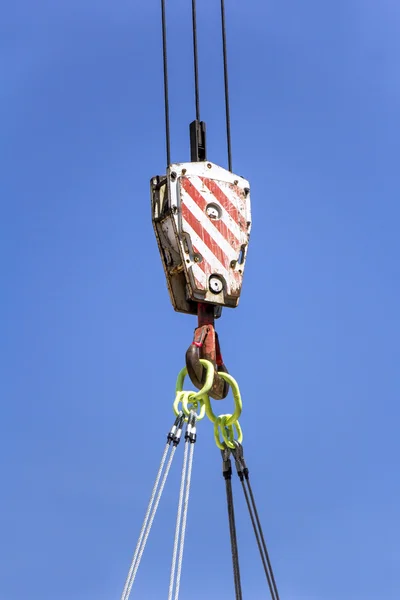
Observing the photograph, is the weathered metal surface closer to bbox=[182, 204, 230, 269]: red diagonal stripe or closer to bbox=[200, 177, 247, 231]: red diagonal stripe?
bbox=[182, 204, 230, 269]: red diagonal stripe

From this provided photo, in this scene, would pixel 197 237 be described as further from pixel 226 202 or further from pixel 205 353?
pixel 205 353

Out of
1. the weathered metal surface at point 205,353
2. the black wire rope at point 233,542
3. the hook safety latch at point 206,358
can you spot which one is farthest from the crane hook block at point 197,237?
the black wire rope at point 233,542

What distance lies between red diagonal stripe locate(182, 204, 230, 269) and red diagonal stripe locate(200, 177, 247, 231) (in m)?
0.30

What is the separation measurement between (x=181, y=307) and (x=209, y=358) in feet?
1.48

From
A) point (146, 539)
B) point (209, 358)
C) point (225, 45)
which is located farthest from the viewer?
point (225, 45)

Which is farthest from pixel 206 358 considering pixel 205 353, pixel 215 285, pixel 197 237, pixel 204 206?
pixel 204 206

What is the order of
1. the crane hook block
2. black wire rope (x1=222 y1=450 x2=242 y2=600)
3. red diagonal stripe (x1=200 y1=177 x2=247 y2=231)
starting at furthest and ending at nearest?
red diagonal stripe (x1=200 y1=177 x2=247 y2=231), the crane hook block, black wire rope (x1=222 y1=450 x2=242 y2=600)

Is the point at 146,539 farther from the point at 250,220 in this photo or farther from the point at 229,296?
the point at 250,220

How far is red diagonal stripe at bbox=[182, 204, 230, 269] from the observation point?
888cm

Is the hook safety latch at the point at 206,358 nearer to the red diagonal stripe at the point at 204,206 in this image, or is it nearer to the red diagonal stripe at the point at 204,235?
the red diagonal stripe at the point at 204,235

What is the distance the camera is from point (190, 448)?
8281mm

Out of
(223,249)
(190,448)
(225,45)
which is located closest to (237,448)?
(190,448)

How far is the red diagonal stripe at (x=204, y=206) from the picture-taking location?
8938 millimetres

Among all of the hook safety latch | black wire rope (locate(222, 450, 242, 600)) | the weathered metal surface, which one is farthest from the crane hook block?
black wire rope (locate(222, 450, 242, 600))
